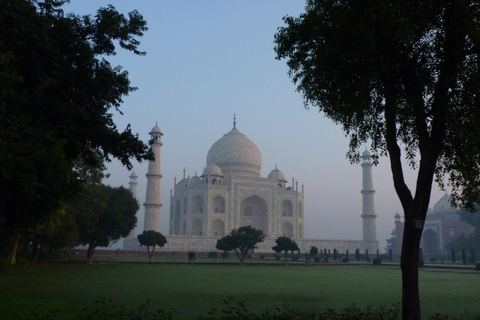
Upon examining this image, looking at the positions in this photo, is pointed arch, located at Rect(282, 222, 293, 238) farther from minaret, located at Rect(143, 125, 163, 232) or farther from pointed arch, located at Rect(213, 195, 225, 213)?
minaret, located at Rect(143, 125, 163, 232)

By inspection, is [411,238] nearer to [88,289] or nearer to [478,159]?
[478,159]

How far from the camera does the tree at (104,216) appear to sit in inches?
961

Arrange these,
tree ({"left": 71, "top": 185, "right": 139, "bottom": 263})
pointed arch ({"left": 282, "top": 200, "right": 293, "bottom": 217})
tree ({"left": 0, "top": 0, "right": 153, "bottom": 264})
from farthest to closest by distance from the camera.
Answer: pointed arch ({"left": 282, "top": 200, "right": 293, "bottom": 217}), tree ({"left": 71, "top": 185, "right": 139, "bottom": 263}), tree ({"left": 0, "top": 0, "right": 153, "bottom": 264})

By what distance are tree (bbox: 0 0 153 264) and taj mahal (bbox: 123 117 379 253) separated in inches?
1549

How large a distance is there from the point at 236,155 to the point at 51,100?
49102 millimetres

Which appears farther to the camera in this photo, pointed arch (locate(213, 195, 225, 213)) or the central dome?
the central dome

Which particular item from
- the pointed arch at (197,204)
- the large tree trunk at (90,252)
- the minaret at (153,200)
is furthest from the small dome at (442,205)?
the large tree trunk at (90,252)

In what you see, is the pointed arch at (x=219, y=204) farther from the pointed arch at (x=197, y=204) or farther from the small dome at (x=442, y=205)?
the small dome at (x=442, y=205)

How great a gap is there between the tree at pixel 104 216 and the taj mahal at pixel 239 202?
17614 millimetres

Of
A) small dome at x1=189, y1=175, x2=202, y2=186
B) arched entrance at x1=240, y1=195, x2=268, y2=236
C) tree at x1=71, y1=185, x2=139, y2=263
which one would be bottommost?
tree at x1=71, y1=185, x2=139, y2=263

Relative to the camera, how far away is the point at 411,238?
6.19m

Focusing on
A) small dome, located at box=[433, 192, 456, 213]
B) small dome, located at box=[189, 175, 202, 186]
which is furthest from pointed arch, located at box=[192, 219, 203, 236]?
small dome, located at box=[433, 192, 456, 213]

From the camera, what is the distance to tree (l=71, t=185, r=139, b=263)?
24422 millimetres

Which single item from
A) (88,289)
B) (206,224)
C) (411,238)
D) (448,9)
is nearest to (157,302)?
(88,289)
